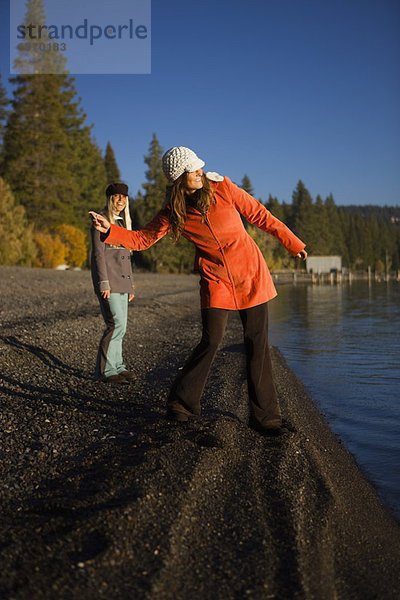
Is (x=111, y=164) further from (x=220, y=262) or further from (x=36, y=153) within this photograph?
(x=220, y=262)

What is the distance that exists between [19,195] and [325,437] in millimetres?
36962

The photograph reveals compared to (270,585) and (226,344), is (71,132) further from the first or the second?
(270,585)

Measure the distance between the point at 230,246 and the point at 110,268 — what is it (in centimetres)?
231

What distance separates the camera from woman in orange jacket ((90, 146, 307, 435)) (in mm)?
3824

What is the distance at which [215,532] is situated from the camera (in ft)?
7.95

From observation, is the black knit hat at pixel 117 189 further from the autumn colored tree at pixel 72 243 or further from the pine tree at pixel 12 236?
the autumn colored tree at pixel 72 243

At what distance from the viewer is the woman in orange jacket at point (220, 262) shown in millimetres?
3824

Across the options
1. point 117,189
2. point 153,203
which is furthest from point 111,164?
point 117,189

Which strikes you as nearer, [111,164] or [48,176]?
[48,176]

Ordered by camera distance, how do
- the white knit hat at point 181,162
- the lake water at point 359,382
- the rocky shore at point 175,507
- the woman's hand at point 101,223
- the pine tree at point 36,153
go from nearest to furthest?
the rocky shore at point 175,507
the white knit hat at point 181,162
the woman's hand at point 101,223
the lake water at point 359,382
the pine tree at point 36,153

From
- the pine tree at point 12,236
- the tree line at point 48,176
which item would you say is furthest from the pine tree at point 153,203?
the pine tree at point 12,236

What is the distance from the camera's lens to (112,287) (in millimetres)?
5855

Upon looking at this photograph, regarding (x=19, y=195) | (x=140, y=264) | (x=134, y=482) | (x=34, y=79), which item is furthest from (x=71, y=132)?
(x=134, y=482)

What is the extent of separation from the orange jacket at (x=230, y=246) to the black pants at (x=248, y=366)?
4.1 inches
